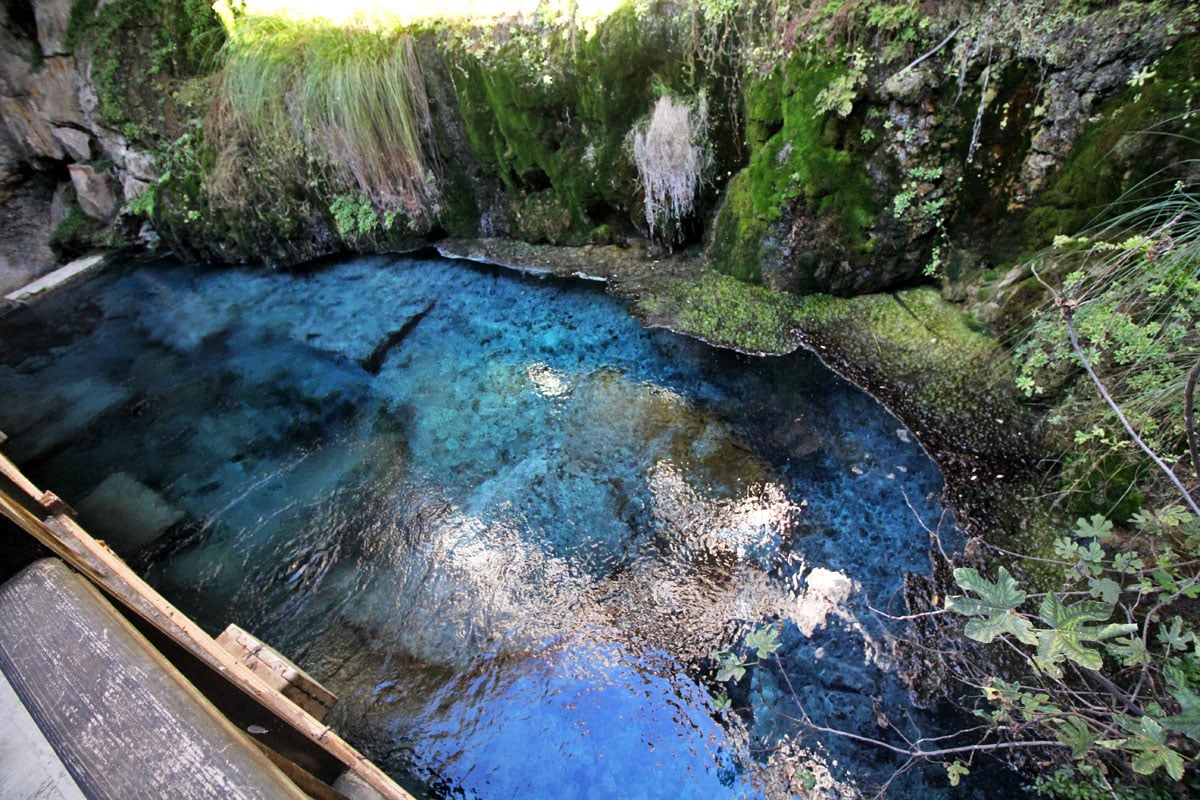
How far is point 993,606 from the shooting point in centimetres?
154

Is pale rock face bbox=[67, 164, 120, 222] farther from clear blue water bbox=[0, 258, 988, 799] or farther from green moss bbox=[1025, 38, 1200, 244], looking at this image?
green moss bbox=[1025, 38, 1200, 244]

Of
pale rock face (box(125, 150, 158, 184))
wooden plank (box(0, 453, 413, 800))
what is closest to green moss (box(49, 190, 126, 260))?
pale rock face (box(125, 150, 158, 184))

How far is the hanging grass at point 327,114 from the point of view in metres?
5.47

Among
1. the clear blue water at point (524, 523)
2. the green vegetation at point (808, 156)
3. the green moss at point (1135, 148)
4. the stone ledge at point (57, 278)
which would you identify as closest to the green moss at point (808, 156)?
the green vegetation at point (808, 156)

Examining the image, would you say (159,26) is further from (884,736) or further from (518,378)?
(884,736)

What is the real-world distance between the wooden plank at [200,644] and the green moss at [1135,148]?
4.00 metres

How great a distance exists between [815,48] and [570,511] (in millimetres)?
3503

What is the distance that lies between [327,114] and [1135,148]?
6.44 m

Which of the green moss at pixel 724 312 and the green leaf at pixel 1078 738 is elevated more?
the green leaf at pixel 1078 738

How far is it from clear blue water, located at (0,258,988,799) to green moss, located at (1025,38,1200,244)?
5.09ft

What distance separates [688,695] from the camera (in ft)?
8.29

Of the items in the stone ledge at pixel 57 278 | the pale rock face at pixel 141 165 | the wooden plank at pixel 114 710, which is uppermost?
the wooden plank at pixel 114 710

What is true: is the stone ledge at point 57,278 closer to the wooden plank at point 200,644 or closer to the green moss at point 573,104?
the green moss at point 573,104

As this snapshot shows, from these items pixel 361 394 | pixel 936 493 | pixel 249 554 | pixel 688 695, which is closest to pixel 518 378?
pixel 361 394
